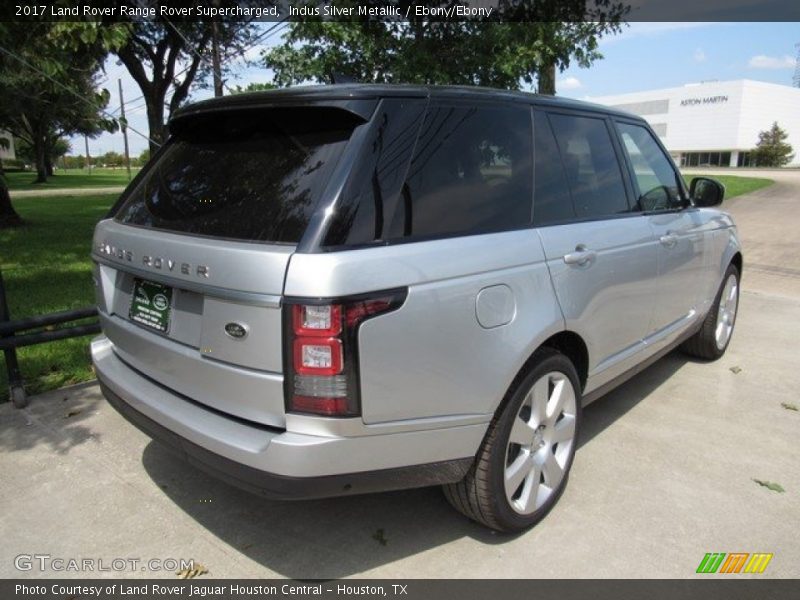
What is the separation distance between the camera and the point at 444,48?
24.6 feet

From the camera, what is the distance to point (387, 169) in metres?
2.21

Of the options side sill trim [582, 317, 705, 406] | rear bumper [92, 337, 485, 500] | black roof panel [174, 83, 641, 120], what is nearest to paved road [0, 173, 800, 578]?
side sill trim [582, 317, 705, 406]

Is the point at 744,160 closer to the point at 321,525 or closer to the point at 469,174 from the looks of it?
the point at 469,174

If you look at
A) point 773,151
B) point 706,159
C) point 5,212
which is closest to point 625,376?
point 5,212

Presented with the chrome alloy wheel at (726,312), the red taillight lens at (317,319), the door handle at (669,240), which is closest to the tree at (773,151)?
the chrome alloy wheel at (726,312)

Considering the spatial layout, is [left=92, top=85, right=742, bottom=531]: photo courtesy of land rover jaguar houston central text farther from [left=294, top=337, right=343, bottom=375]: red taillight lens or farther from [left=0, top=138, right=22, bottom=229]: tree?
[left=0, top=138, right=22, bottom=229]: tree

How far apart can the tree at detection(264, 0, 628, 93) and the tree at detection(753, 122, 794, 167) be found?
3265 inches

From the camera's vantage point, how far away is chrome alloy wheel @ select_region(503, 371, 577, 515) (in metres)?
2.64

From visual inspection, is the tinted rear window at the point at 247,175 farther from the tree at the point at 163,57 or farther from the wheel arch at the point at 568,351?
the tree at the point at 163,57

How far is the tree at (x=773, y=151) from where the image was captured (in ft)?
251

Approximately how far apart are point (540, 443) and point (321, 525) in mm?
1073
